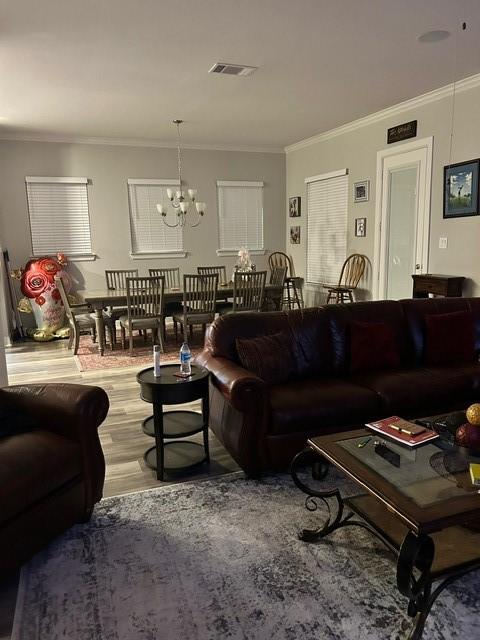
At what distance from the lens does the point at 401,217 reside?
18.7ft

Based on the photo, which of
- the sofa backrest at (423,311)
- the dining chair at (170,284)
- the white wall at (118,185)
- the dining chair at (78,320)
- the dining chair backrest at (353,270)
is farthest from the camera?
the white wall at (118,185)

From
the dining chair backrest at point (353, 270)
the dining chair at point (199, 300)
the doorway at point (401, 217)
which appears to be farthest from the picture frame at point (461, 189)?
the dining chair at point (199, 300)

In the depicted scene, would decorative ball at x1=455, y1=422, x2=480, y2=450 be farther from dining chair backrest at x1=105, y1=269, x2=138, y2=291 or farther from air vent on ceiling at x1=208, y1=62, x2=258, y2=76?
dining chair backrest at x1=105, y1=269, x2=138, y2=291

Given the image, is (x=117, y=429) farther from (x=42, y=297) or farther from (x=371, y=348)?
(x=42, y=297)

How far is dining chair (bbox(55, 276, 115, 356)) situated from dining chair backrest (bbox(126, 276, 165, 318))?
1.54 feet

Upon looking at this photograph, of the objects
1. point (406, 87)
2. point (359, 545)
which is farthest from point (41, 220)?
point (359, 545)

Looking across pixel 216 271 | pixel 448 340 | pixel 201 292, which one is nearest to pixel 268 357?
pixel 448 340

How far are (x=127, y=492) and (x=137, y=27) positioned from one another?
308 cm

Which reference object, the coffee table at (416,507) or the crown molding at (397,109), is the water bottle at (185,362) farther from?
the crown molding at (397,109)

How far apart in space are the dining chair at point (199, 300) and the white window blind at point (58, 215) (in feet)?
7.28

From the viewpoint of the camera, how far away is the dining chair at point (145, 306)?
18.2 ft

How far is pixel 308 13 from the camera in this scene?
3133 millimetres

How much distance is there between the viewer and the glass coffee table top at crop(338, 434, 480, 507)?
170cm

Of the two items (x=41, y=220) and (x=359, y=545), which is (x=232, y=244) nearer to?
(x=41, y=220)
